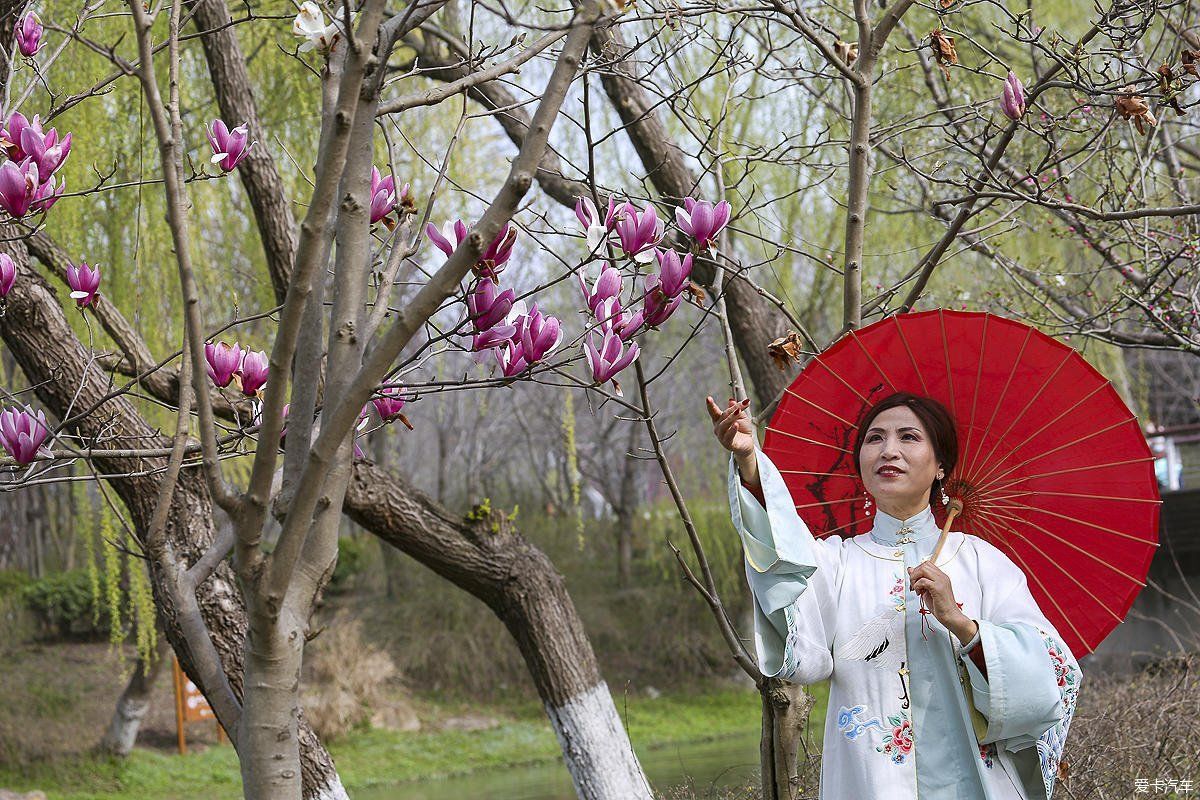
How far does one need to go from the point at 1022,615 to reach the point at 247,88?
3593 mm

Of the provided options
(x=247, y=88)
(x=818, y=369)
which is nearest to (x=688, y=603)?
(x=247, y=88)

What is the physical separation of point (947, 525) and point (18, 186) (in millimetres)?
1608

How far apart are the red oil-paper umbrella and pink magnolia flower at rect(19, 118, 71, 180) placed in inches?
53.0

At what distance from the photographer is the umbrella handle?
6.84 feet

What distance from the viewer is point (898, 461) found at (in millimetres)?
2211

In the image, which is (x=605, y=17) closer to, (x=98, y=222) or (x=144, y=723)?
(x=98, y=222)

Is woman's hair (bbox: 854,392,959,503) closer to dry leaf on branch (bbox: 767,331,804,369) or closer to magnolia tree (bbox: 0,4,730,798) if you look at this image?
dry leaf on branch (bbox: 767,331,804,369)

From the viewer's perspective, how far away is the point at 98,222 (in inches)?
250

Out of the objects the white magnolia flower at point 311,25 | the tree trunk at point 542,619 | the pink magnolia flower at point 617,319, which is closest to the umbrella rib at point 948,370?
the pink magnolia flower at point 617,319

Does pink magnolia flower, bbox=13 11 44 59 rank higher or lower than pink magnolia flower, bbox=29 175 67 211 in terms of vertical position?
higher

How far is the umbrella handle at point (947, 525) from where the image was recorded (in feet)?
6.84

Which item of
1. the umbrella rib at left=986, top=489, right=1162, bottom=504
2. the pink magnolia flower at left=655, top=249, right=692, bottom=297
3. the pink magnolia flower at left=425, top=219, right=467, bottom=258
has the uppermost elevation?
the pink magnolia flower at left=425, top=219, right=467, bottom=258

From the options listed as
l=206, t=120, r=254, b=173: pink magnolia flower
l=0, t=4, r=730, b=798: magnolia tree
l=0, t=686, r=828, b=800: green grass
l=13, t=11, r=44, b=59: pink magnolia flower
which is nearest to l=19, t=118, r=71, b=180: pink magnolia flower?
l=0, t=4, r=730, b=798: magnolia tree

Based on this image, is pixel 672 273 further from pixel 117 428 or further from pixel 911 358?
pixel 117 428
